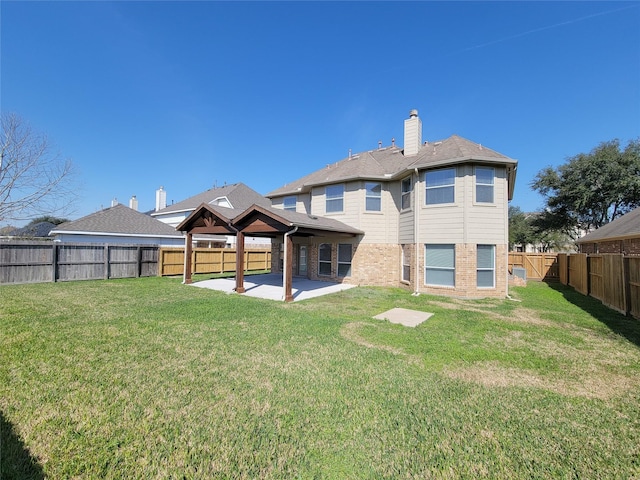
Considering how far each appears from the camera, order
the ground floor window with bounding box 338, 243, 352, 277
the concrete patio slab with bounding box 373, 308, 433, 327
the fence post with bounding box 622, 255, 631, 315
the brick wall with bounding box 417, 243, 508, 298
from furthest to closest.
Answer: the ground floor window with bounding box 338, 243, 352, 277 → the brick wall with bounding box 417, 243, 508, 298 → the fence post with bounding box 622, 255, 631, 315 → the concrete patio slab with bounding box 373, 308, 433, 327

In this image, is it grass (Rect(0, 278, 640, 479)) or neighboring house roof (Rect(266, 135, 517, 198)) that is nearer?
grass (Rect(0, 278, 640, 479))

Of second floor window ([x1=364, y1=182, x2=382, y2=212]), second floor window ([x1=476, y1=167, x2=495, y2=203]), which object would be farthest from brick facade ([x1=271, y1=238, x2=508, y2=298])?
second floor window ([x1=476, y1=167, x2=495, y2=203])

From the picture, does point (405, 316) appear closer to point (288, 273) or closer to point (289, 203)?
point (288, 273)

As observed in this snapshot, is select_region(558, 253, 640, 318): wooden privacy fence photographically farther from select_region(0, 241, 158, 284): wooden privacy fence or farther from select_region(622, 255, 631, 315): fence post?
select_region(0, 241, 158, 284): wooden privacy fence

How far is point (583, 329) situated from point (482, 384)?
515cm

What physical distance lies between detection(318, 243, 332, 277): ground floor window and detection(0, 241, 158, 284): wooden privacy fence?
9807 millimetres

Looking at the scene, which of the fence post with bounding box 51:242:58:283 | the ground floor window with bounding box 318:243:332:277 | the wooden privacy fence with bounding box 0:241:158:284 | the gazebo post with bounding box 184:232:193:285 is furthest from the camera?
the ground floor window with bounding box 318:243:332:277

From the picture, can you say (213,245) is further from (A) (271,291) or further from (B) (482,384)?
(B) (482,384)

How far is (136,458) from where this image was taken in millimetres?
2463

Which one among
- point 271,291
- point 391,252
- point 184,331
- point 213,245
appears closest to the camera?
point 184,331

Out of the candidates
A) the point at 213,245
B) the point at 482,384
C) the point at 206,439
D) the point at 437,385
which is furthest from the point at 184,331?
the point at 213,245

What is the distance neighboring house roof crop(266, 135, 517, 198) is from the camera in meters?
10.8

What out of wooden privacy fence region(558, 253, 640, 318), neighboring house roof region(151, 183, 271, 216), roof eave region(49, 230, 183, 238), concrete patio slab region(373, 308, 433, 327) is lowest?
concrete patio slab region(373, 308, 433, 327)

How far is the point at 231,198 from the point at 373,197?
18.6 meters
